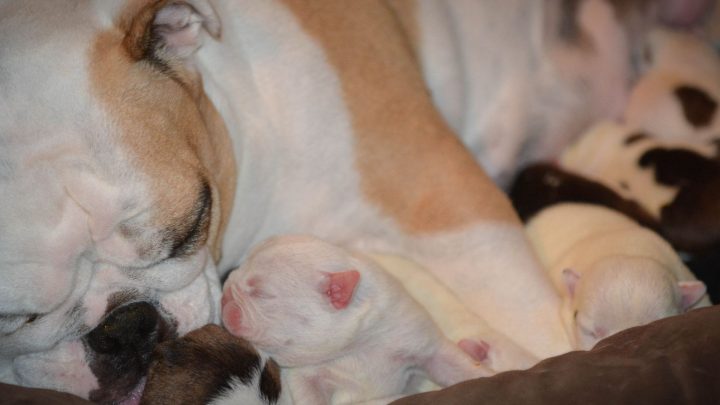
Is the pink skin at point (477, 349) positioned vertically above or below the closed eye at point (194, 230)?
below

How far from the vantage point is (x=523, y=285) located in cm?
273

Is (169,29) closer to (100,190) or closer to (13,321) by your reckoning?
(100,190)

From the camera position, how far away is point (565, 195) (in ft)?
10.5

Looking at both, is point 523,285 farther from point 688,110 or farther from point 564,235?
point 688,110

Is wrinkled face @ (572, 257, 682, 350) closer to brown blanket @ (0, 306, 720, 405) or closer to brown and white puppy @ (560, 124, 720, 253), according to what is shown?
brown blanket @ (0, 306, 720, 405)

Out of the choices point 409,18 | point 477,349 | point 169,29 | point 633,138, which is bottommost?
point 477,349

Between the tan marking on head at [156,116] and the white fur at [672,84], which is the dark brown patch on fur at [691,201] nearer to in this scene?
the white fur at [672,84]

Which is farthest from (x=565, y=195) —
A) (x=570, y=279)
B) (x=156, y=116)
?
(x=156, y=116)

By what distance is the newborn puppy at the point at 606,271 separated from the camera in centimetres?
262

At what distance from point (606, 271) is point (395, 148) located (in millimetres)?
706

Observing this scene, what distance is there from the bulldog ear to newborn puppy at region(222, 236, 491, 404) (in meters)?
0.60

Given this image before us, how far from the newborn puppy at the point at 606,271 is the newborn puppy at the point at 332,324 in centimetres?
37

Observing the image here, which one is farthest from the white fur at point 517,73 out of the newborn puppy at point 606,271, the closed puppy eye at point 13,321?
the closed puppy eye at point 13,321

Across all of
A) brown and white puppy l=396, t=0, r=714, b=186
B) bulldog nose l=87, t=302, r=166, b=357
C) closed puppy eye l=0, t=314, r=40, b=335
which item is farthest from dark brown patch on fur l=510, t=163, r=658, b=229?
closed puppy eye l=0, t=314, r=40, b=335
